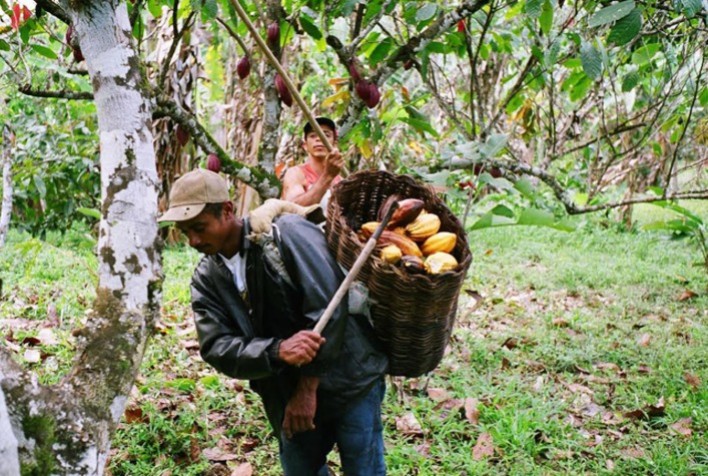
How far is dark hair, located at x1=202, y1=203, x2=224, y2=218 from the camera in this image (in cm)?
176

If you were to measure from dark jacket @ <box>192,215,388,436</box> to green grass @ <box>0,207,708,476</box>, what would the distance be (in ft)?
2.75

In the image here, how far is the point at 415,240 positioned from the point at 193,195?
0.63m

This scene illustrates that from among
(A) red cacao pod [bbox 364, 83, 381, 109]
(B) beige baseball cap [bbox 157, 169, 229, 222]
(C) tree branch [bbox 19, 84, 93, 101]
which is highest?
(C) tree branch [bbox 19, 84, 93, 101]

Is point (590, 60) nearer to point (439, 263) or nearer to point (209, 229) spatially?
point (439, 263)

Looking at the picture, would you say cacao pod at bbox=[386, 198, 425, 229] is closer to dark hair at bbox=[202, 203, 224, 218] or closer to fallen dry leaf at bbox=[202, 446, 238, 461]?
dark hair at bbox=[202, 203, 224, 218]

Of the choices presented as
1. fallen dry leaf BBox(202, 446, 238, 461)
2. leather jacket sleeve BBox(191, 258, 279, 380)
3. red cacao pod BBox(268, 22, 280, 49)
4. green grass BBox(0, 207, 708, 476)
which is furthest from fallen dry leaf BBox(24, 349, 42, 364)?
red cacao pod BBox(268, 22, 280, 49)

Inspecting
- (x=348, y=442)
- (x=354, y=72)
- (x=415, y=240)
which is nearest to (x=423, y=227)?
(x=415, y=240)

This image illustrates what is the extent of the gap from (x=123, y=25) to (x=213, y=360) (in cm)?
95

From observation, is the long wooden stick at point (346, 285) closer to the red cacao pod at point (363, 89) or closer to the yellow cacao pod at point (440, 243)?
the yellow cacao pod at point (440, 243)

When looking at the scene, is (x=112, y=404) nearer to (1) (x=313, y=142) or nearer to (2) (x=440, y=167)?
(2) (x=440, y=167)

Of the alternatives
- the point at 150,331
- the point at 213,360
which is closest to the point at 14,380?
the point at 150,331

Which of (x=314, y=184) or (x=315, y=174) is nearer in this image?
(x=314, y=184)

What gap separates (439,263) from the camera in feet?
5.35

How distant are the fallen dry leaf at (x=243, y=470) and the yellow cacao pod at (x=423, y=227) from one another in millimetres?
1369
